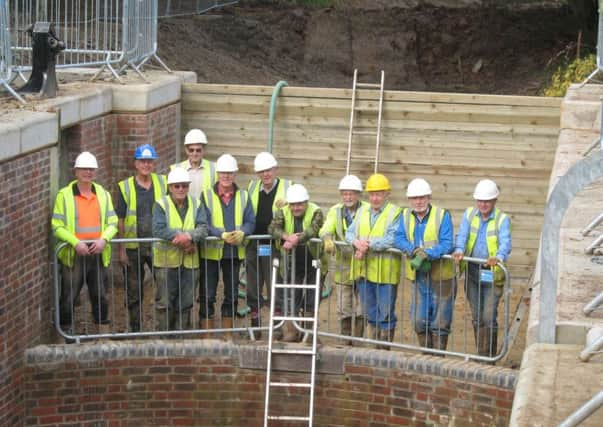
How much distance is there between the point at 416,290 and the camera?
11.6m

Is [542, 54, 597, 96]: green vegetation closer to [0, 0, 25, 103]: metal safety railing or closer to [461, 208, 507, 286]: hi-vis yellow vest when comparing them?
[461, 208, 507, 286]: hi-vis yellow vest

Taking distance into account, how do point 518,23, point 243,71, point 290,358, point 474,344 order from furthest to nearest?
point 518,23
point 243,71
point 474,344
point 290,358

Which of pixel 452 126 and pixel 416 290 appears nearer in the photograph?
pixel 416 290

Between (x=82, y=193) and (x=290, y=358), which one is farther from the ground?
(x=82, y=193)

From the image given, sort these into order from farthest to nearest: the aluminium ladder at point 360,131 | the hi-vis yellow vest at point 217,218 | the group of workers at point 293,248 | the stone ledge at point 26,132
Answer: the aluminium ladder at point 360,131 < the hi-vis yellow vest at point 217,218 < the group of workers at point 293,248 < the stone ledge at point 26,132

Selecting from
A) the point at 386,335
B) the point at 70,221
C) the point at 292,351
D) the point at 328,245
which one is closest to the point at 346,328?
the point at 386,335

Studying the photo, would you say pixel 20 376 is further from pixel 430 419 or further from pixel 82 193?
pixel 430 419

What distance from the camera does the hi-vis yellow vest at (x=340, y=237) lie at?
468 inches

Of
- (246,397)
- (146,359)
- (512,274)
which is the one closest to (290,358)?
(246,397)

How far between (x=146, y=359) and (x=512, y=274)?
6078 mm

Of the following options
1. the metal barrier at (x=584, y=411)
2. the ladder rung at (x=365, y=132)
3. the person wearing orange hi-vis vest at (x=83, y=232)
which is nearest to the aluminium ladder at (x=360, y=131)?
the ladder rung at (x=365, y=132)

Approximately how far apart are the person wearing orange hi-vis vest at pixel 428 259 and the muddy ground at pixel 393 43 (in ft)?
49.6

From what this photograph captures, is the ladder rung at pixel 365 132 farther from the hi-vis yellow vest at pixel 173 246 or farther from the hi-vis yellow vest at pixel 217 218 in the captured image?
the hi-vis yellow vest at pixel 173 246

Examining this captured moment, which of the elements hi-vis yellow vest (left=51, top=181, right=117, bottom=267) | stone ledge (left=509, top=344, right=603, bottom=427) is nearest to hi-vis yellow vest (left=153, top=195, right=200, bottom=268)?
hi-vis yellow vest (left=51, top=181, right=117, bottom=267)
